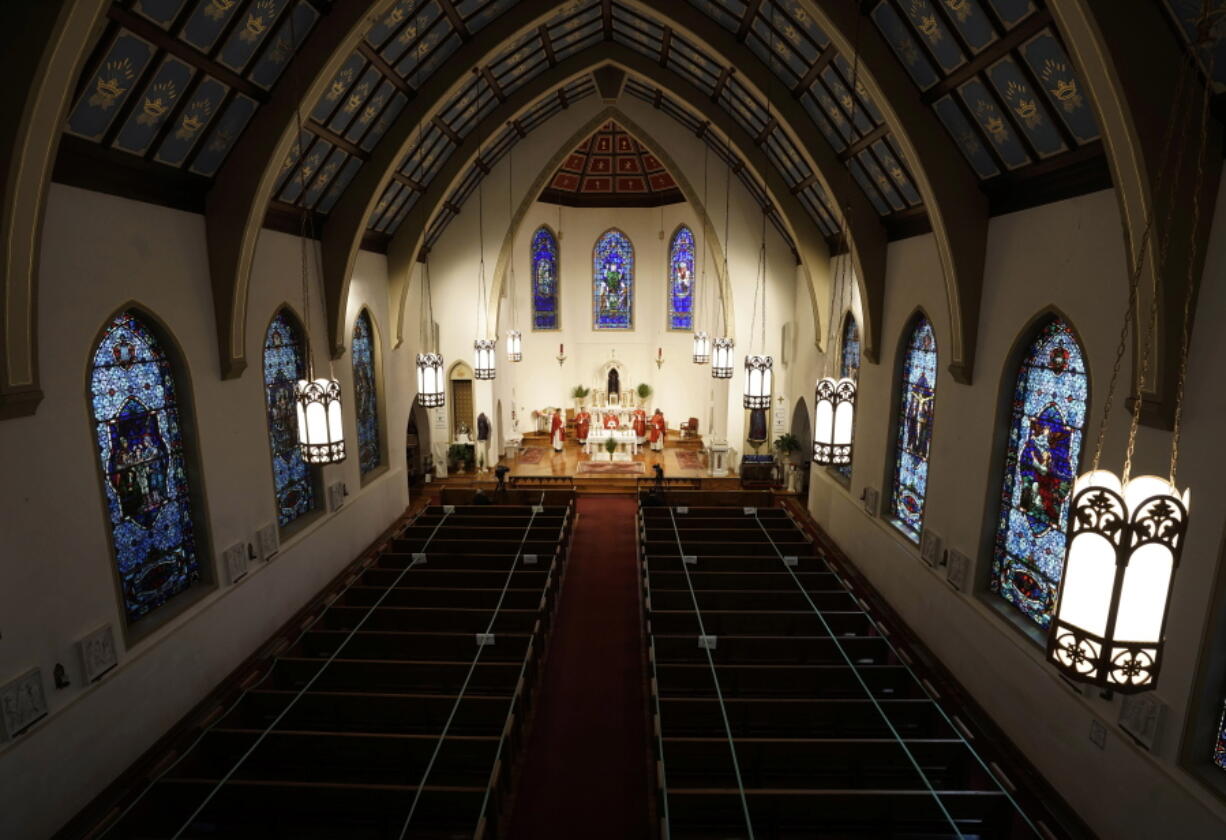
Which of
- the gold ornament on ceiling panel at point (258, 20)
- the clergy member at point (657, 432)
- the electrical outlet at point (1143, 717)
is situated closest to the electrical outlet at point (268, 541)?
the gold ornament on ceiling panel at point (258, 20)

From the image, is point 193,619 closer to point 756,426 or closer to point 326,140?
point 326,140

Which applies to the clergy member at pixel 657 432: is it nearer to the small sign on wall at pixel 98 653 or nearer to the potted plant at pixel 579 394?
the potted plant at pixel 579 394

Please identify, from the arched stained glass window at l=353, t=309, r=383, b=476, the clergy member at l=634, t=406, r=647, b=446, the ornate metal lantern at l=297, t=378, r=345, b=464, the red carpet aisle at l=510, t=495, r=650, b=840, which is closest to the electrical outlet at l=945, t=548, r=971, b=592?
the red carpet aisle at l=510, t=495, r=650, b=840

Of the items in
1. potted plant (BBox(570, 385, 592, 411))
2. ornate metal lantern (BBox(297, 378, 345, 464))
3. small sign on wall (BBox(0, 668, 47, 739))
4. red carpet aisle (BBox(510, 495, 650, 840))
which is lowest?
red carpet aisle (BBox(510, 495, 650, 840))

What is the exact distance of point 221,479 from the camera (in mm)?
8305

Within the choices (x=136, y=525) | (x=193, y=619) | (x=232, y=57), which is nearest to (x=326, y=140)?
(x=232, y=57)

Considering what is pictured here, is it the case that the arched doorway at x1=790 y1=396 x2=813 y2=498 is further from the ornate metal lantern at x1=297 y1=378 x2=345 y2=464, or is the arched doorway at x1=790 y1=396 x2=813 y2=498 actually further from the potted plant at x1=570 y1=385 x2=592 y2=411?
the ornate metal lantern at x1=297 y1=378 x2=345 y2=464

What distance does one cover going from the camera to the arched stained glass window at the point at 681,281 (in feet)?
73.3

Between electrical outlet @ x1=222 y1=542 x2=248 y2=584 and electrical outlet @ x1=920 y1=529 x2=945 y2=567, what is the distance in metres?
9.04

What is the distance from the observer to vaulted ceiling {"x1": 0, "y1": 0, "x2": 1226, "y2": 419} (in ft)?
16.2

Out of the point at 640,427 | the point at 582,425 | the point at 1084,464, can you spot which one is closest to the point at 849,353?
the point at 1084,464

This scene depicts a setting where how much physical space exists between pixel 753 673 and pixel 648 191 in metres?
18.2

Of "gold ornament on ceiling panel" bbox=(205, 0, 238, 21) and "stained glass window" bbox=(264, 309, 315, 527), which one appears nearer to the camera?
"gold ornament on ceiling panel" bbox=(205, 0, 238, 21)

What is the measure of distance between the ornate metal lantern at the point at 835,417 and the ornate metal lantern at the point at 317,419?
5089 mm
